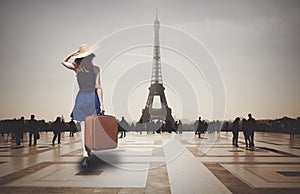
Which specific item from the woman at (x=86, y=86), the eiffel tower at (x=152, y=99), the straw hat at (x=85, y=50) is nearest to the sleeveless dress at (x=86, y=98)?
the woman at (x=86, y=86)

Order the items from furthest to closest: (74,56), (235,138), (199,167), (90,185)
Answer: (235,138), (199,167), (74,56), (90,185)

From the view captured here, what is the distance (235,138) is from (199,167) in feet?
29.0

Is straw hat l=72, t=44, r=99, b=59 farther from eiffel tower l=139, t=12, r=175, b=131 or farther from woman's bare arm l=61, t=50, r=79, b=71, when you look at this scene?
eiffel tower l=139, t=12, r=175, b=131

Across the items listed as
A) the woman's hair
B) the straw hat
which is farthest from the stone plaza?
the straw hat

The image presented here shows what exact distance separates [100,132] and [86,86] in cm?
119

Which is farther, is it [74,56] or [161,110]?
[161,110]

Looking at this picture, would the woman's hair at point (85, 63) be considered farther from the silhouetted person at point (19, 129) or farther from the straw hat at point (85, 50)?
the silhouetted person at point (19, 129)

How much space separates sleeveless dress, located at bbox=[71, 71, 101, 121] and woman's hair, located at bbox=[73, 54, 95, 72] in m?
0.09

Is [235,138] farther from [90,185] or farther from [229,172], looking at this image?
[90,185]

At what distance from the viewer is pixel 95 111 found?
6.68 meters

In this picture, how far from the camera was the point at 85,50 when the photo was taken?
652cm

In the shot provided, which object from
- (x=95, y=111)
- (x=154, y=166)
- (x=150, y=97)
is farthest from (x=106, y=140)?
(x=150, y=97)

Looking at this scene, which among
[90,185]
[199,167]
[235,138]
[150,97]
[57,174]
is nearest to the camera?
[90,185]

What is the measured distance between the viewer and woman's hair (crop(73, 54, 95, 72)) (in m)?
6.68
